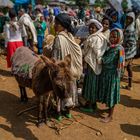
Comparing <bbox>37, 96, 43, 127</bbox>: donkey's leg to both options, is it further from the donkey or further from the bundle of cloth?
the bundle of cloth

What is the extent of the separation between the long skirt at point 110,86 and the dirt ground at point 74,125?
19.0 inches

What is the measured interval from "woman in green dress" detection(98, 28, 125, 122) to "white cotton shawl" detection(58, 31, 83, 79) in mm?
529

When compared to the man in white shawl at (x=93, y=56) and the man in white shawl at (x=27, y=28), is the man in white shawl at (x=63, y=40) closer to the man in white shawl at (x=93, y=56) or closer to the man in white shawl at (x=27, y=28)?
the man in white shawl at (x=93, y=56)

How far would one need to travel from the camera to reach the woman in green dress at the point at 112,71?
512cm

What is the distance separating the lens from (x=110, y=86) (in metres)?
5.36

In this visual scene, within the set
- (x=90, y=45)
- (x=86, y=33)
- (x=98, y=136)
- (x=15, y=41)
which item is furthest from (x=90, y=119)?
(x=15, y=41)

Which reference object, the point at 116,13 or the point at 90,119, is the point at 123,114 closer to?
the point at 90,119

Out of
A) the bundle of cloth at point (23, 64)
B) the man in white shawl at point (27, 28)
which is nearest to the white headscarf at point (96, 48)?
the bundle of cloth at point (23, 64)

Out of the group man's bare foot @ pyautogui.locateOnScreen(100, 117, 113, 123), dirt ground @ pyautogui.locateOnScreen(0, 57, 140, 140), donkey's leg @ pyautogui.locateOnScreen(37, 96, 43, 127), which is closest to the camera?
dirt ground @ pyautogui.locateOnScreen(0, 57, 140, 140)

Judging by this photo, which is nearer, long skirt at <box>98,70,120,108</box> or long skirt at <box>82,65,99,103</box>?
long skirt at <box>98,70,120,108</box>

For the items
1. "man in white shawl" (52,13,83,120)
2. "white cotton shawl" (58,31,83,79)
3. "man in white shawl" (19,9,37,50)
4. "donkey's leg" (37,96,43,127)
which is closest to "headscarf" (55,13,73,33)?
"man in white shawl" (52,13,83,120)

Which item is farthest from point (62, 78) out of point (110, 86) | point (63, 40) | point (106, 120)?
point (106, 120)

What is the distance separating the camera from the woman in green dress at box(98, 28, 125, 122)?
512cm

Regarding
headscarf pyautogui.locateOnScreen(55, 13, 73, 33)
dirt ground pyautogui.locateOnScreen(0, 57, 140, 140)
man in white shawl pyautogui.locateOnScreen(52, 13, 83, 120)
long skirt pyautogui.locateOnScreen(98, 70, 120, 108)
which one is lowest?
dirt ground pyautogui.locateOnScreen(0, 57, 140, 140)
